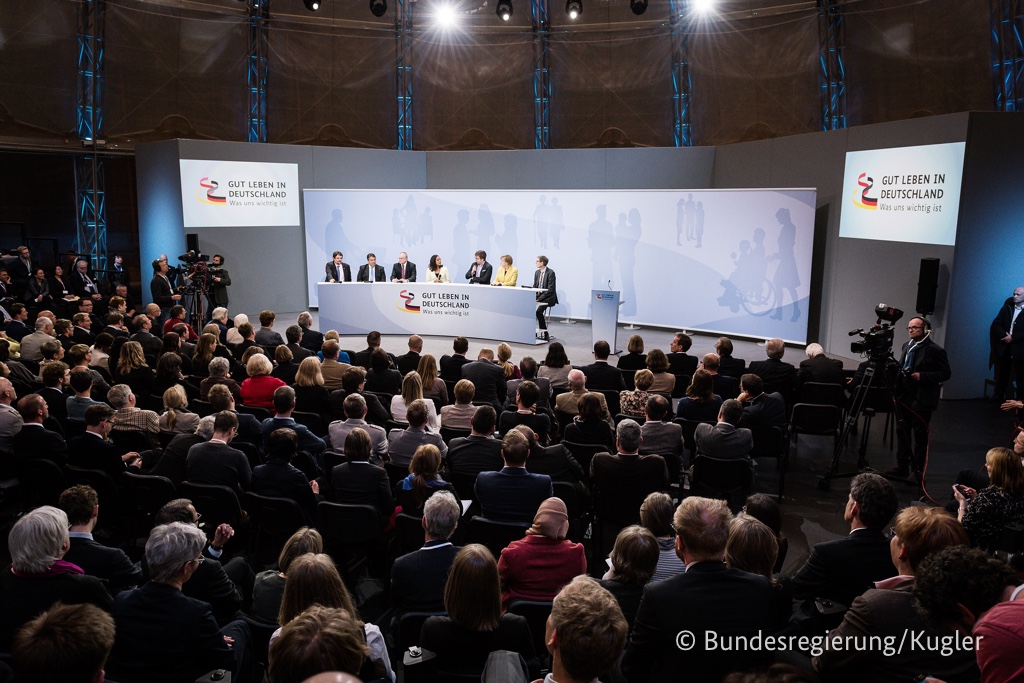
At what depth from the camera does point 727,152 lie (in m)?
14.2

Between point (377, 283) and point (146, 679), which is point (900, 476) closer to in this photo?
point (146, 679)

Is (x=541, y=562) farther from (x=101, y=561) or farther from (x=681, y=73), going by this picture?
(x=681, y=73)

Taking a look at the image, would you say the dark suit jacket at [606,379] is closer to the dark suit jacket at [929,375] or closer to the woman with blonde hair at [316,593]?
the dark suit jacket at [929,375]

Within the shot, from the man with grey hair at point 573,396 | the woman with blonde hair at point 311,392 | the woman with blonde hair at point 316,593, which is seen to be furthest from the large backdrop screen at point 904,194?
the woman with blonde hair at point 316,593

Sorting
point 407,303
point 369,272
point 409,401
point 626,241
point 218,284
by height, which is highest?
point 626,241

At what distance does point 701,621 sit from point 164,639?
2029mm

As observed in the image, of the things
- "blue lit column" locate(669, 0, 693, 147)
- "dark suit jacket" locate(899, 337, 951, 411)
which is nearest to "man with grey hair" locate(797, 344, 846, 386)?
"dark suit jacket" locate(899, 337, 951, 411)

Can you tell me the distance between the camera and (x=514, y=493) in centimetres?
445

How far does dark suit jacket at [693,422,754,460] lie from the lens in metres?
5.48

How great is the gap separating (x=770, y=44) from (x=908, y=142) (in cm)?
621

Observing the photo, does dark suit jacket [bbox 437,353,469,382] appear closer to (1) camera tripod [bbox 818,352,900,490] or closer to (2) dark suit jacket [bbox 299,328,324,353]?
(2) dark suit jacket [bbox 299,328,324,353]

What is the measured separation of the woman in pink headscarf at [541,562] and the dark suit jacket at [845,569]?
106 centimetres

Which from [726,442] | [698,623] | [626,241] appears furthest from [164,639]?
[626,241]

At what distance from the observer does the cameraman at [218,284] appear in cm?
1343
